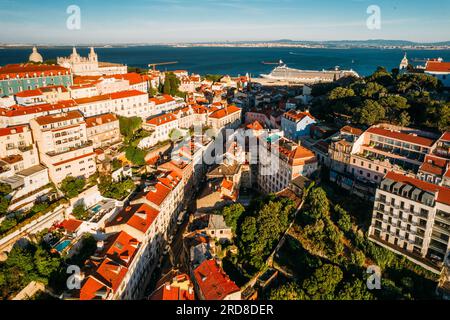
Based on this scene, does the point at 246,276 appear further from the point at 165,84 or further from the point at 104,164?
the point at 165,84

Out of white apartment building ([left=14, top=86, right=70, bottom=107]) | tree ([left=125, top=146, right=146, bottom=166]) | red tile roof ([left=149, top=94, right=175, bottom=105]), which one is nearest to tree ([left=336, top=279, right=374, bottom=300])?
tree ([left=125, top=146, right=146, bottom=166])

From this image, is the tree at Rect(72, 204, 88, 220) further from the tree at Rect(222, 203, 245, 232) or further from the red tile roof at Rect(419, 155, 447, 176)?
the red tile roof at Rect(419, 155, 447, 176)

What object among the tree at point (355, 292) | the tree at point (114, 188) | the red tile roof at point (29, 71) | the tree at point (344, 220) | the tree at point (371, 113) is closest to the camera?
the tree at point (355, 292)

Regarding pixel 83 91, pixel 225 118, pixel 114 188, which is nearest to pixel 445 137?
pixel 225 118

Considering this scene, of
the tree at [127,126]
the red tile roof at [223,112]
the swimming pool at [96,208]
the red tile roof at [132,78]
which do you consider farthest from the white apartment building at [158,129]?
the swimming pool at [96,208]

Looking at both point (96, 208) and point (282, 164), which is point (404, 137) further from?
point (96, 208)

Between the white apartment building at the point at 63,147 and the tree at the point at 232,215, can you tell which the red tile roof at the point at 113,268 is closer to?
the tree at the point at 232,215
